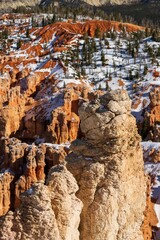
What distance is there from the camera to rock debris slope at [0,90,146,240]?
845 cm

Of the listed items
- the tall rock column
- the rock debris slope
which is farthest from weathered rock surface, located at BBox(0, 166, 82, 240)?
the tall rock column

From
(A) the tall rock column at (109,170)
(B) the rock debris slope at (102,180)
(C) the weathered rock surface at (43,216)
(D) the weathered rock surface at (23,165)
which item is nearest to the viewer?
(C) the weathered rock surface at (43,216)

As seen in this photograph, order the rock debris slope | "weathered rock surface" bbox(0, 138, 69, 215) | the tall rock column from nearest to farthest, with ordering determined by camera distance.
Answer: the rock debris slope
the tall rock column
"weathered rock surface" bbox(0, 138, 69, 215)

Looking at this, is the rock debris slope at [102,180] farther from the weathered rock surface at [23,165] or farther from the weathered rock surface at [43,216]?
the weathered rock surface at [23,165]

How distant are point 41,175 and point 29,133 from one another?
1668 cm

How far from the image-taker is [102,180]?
9.59 m

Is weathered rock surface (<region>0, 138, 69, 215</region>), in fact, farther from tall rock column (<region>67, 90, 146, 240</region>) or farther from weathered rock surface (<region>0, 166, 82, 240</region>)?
weathered rock surface (<region>0, 166, 82, 240</region>)

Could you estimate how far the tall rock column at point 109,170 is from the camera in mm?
9477

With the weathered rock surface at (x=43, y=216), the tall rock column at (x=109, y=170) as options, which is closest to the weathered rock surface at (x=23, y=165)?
the tall rock column at (x=109, y=170)

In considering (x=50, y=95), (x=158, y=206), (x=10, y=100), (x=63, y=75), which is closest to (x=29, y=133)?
(x=10, y=100)

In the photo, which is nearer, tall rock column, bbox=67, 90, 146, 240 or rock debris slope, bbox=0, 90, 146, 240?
rock debris slope, bbox=0, 90, 146, 240

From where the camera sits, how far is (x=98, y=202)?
9484 mm

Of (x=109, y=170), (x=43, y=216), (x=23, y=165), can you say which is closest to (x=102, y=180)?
(x=109, y=170)

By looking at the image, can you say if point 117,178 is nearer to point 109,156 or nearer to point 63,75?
point 109,156
